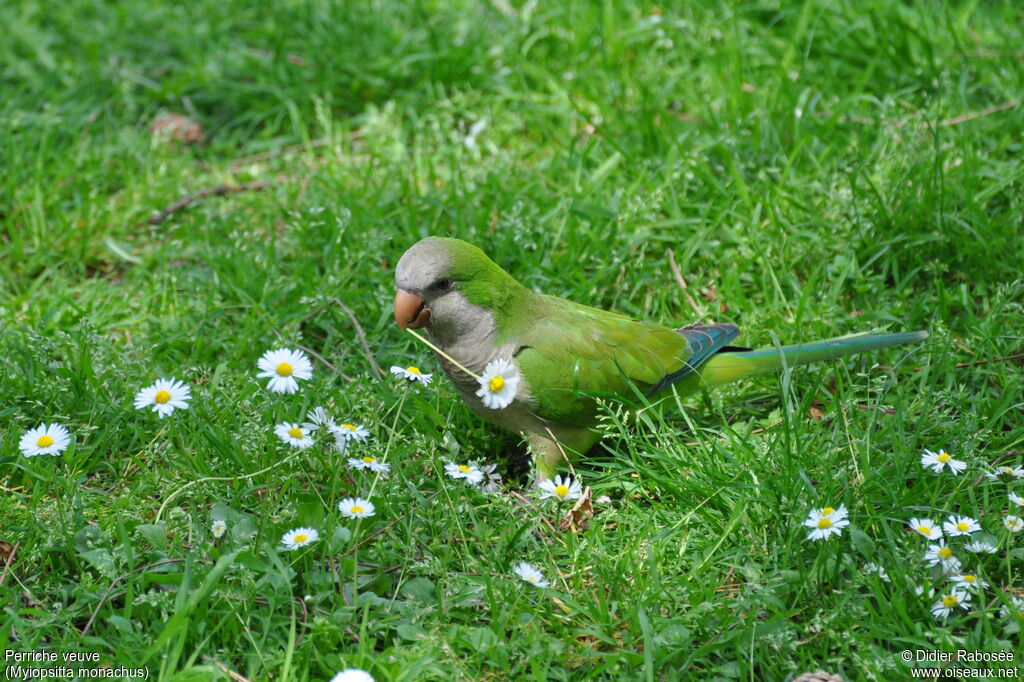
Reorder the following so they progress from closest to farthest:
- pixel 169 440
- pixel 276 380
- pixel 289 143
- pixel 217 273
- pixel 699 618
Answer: pixel 699 618 < pixel 276 380 < pixel 169 440 < pixel 217 273 < pixel 289 143

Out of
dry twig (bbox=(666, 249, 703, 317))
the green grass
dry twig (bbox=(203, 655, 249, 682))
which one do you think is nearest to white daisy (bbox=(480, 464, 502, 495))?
the green grass

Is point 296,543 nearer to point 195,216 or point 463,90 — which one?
point 195,216

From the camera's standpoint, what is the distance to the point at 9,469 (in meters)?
3.18

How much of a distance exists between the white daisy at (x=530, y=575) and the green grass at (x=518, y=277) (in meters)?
0.04

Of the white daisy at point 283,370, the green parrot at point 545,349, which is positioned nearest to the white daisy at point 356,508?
the white daisy at point 283,370

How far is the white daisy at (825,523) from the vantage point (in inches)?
106

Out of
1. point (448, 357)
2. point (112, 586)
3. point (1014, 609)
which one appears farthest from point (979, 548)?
point (112, 586)

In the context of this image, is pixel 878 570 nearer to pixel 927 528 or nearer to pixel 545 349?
pixel 927 528

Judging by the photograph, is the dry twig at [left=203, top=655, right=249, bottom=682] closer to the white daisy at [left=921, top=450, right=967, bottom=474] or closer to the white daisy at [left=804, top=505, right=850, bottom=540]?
the white daisy at [left=804, top=505, right=850, bottom=540]

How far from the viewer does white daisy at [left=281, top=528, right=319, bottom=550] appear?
8.88 feet

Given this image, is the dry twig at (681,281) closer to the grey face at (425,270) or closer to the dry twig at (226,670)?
the grey face at (425,270)

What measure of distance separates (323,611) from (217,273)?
2047 mm

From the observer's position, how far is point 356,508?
9.23ft

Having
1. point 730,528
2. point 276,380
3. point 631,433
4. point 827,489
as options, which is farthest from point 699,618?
point 276,380
